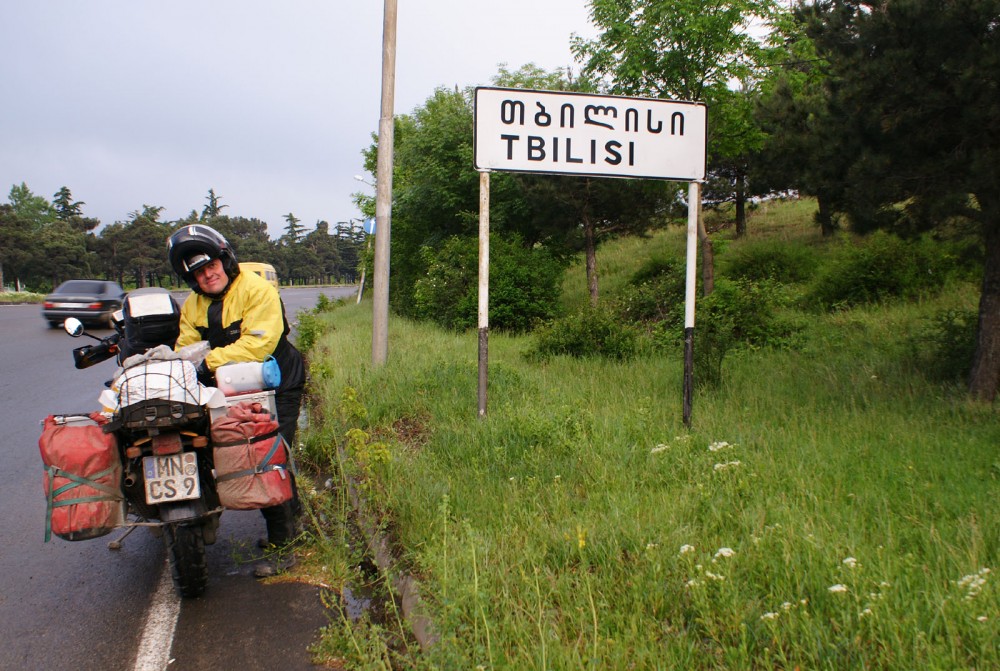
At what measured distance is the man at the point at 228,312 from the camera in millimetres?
4262

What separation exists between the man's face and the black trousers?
82 cm

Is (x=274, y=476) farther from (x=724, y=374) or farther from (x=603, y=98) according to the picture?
(x=724, y=374)

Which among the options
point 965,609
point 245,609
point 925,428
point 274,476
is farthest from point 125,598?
point 925,428

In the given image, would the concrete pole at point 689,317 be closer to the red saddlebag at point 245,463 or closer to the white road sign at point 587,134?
the white road sign at point 587,134

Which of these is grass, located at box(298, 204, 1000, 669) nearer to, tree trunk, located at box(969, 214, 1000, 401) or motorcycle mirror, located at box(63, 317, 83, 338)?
tree trunk, located at box(969, 214, 1000, 401)

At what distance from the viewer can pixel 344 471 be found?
5773mm

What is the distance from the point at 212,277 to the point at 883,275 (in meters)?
12.9

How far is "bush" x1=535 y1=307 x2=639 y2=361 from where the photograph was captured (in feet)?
34.8

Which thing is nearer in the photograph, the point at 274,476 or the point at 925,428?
the point at 274,476

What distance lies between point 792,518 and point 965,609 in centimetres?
97

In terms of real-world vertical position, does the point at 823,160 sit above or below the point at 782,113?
below

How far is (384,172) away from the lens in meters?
9.88

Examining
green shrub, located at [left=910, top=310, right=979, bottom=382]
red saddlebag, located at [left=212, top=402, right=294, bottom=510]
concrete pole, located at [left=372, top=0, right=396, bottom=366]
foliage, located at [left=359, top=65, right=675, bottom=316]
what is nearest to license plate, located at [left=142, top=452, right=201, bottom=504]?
red saddlebag, located at [left=212, top=402, right=294, bottom=510]

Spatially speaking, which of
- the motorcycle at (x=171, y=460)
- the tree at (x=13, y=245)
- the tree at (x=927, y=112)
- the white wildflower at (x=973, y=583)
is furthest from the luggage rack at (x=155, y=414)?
the tree at (x=13, y=245)
